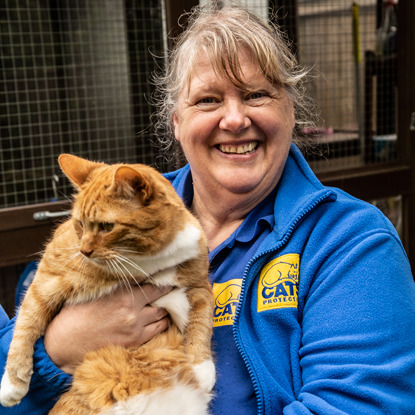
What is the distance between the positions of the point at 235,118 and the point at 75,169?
47cm

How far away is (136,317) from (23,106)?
1.72 metres

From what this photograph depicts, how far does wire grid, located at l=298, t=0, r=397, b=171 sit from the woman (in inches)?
Answer: 69.5

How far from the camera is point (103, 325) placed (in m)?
1.39

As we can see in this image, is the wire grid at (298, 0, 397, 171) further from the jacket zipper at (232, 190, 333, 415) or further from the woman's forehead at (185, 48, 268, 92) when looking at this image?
the jacket zipper at (232, 190, 333, 415)

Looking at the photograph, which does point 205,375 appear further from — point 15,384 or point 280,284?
point 15,384

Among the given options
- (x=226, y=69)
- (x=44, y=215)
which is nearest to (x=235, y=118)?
(x=226, y=69)

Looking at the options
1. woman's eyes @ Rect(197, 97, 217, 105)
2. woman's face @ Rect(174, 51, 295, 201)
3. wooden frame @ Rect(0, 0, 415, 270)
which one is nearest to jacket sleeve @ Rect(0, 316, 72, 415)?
woman's face @ Rect(174, 51, 295, 201)

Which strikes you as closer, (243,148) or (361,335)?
(361,335)

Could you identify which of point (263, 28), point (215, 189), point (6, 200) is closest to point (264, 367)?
point (215, 189)

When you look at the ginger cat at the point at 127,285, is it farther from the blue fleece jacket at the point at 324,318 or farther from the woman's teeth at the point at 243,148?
the woman's teeth at the point at 243,148

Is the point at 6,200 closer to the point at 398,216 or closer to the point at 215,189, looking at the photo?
the point at 215,189

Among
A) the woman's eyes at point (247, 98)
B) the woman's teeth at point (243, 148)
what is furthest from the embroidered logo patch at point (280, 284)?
the woman's eyes at point (247, 98)

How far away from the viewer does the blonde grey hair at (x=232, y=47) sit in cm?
153

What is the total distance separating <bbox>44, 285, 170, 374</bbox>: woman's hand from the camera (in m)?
1.39
